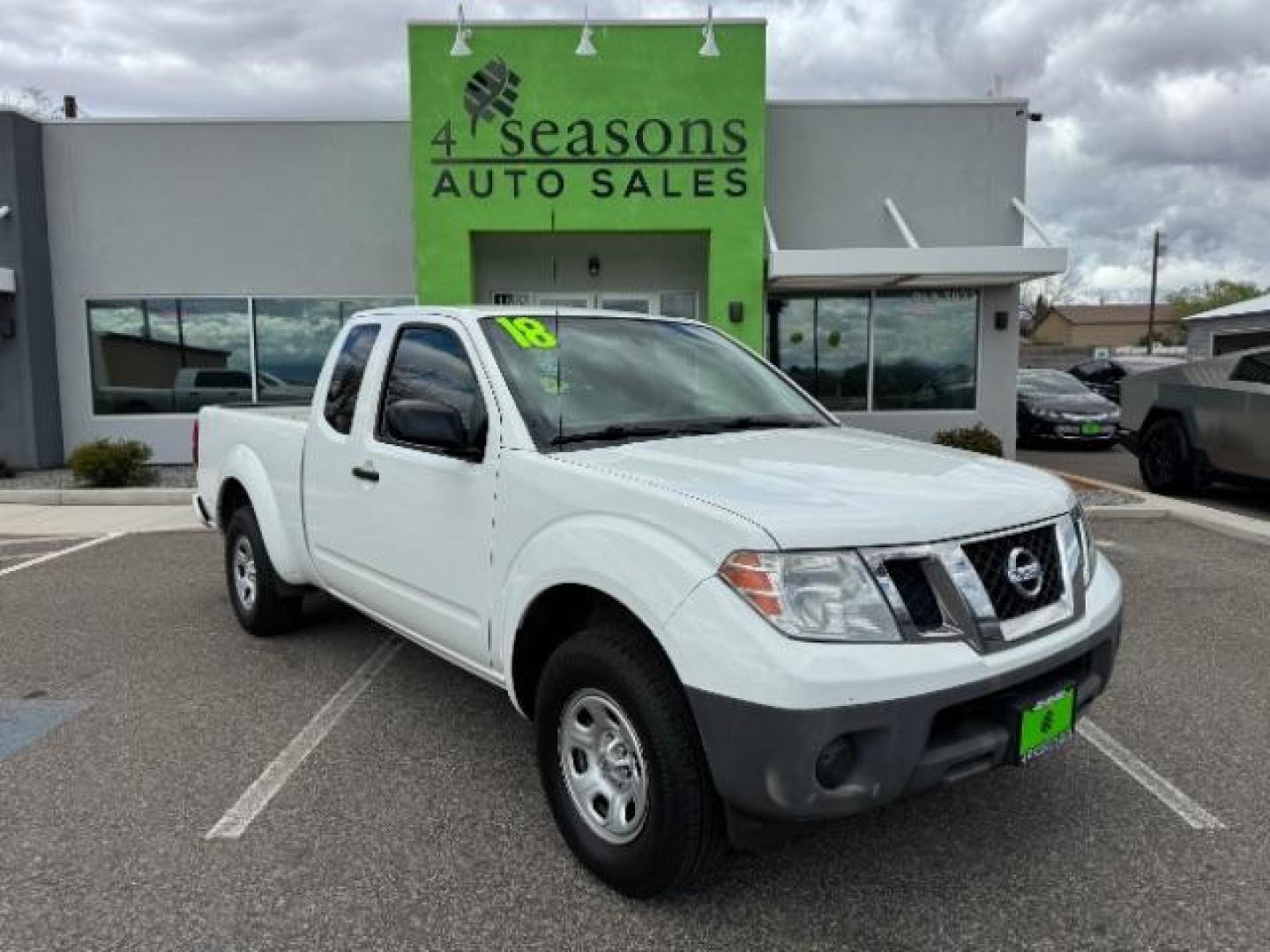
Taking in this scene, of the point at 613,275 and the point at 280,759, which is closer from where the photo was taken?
the point at 280,759

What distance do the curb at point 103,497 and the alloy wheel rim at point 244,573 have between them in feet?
18.9

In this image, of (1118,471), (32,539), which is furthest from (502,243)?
(1118,471)

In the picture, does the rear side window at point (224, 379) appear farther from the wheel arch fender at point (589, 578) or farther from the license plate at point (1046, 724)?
the license plate at point (1046, 724)

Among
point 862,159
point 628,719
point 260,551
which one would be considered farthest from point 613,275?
point 628,719

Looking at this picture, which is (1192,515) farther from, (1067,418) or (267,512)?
(267,512)

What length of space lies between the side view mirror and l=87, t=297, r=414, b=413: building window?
11.0 metres

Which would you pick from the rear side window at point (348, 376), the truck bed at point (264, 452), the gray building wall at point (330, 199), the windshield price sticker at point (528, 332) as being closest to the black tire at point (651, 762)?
the windshield price sticker at point (528, 332)

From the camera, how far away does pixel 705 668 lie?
2.41 m

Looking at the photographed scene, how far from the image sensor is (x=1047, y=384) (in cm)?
1894

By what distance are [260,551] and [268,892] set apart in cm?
267

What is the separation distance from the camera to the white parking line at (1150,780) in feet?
10.9

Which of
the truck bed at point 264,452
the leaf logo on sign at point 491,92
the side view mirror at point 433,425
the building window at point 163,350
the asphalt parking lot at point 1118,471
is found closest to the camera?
the side view mirror at point 433,425

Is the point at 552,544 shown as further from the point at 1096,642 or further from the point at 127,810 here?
the point at 127,810

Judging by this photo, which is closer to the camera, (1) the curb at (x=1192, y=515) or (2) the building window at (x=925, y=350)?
(1) the curb at (x=1192, y=515)
